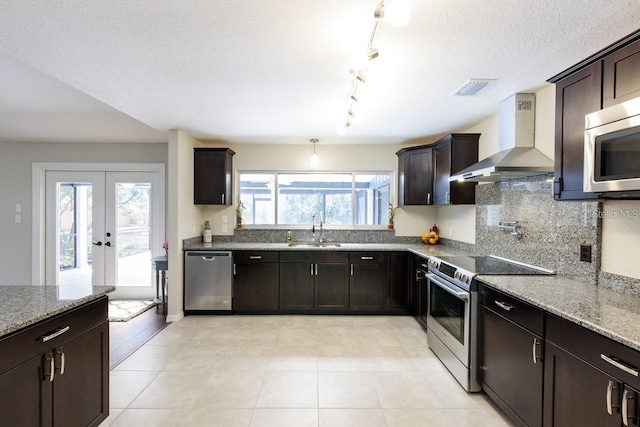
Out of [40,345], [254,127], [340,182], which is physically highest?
[254,127]

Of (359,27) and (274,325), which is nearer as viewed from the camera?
(359,27)

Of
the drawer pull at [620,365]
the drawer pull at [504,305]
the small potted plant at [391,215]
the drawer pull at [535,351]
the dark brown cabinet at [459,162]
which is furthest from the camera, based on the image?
the small potted plant at [391,215]

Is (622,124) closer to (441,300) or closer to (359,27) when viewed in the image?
(359,27)

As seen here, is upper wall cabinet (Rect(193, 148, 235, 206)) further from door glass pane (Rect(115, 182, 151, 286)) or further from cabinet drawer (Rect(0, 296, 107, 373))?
cabinet drawer (Rect(0, 296, 107, 373))

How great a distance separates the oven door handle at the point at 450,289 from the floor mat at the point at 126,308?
369 centimetres

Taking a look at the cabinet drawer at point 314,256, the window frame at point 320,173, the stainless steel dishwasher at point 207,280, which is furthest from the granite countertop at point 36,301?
the window frame at point 320,173

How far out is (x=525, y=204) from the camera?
266 cm

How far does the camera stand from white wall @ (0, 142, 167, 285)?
4605mm

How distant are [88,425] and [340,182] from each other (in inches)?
150

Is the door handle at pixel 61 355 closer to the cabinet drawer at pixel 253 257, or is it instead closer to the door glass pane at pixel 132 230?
the cabinet drawer at pixel 253 257

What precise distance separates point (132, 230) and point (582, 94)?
5352mm

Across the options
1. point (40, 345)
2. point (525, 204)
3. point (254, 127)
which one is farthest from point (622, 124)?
point (254, 127)

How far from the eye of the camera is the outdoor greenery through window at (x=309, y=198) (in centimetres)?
466

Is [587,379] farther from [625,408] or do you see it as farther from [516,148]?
[516,148]
